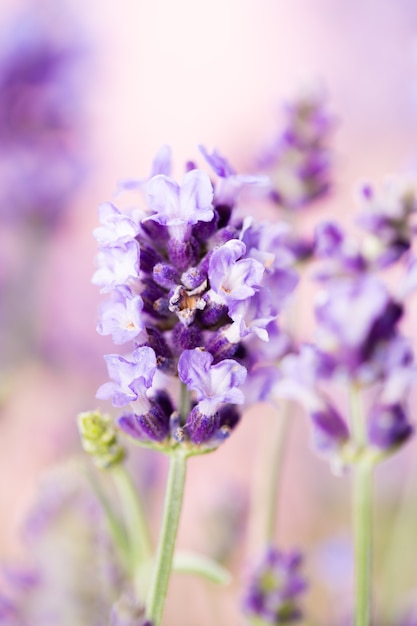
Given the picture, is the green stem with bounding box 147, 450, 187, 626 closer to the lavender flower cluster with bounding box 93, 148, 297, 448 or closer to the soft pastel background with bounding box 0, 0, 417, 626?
the lavender flower cluster with bounding box 93, 148, 297, 448

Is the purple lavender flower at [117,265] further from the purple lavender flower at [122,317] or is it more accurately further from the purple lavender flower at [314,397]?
the purple lavender flower at [314,397]

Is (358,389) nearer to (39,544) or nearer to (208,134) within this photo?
(39,544)

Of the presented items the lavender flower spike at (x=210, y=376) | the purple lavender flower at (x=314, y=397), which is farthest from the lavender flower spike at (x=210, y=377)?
the purple lavender flower at (x=314, y=397)

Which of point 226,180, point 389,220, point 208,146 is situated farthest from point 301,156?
point 208,146

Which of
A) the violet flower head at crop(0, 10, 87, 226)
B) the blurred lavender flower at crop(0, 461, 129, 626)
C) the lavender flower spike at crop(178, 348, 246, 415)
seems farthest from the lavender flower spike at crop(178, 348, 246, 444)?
the violet flower head at crop(0, 10, 87, 226)

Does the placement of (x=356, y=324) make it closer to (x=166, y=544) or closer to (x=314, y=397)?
(x=314, y=397)
